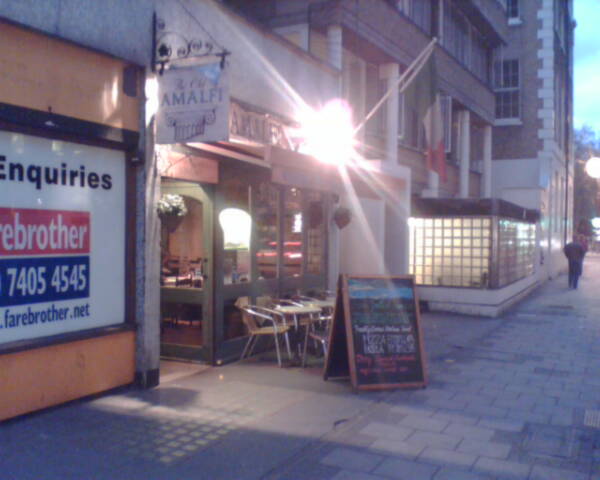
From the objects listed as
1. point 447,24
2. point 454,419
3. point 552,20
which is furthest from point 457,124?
point 454,419

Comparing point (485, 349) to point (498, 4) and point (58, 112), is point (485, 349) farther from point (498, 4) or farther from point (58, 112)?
point (498, 4)

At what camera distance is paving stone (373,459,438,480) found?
489cm

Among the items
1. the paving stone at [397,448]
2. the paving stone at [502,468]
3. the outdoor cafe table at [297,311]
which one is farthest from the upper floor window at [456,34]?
the paving stone at [502,468]

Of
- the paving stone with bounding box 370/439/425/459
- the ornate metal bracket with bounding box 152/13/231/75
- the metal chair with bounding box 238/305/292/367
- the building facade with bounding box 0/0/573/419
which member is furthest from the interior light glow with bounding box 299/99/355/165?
the paving stone with bounding box 370/439/425/459

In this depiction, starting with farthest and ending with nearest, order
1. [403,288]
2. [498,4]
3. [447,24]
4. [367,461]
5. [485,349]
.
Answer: [498,4] < [447,24] < [485,349] < [403,288] < [367,461]

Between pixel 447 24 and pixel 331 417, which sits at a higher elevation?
pixel 447 24

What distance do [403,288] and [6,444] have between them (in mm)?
4535

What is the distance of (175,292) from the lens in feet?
29.3

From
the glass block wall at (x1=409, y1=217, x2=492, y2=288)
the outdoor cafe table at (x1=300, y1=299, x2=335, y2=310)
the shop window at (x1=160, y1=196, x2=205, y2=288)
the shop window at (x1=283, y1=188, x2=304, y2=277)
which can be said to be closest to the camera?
the shop window at (x1=160, y1=196, x2=205, y2=288)

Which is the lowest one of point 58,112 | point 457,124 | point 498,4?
point 58,112

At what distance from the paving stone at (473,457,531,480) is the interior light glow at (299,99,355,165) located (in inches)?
220

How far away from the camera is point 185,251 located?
9.10m

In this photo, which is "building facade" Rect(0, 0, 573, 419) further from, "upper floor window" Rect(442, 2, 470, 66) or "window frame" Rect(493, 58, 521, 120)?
"window frame" Rect(493, 58, 521, 120)

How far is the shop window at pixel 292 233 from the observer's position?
1045cm
